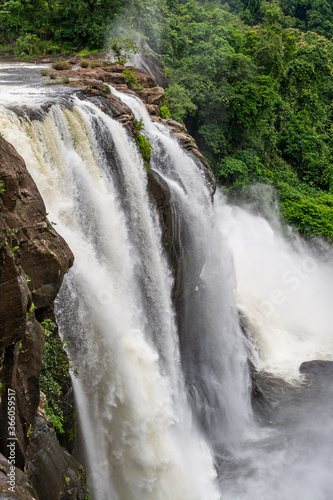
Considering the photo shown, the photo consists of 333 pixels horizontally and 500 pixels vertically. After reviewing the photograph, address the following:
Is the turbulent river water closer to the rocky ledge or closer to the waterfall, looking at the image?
the waterfall

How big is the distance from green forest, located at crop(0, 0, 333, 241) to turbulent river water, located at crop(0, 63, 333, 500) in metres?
6.73

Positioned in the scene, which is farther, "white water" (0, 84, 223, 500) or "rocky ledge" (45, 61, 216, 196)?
"rocky ledge" (45, 61, 216, 196)

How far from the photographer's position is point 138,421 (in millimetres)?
9094

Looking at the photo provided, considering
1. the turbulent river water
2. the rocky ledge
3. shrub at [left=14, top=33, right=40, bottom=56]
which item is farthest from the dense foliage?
the turbulent river water

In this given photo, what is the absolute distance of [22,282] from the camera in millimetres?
5582

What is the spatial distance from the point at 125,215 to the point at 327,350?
10.0m

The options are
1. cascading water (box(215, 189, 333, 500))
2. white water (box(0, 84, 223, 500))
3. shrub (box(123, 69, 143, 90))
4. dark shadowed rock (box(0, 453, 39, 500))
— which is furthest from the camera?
shrub (box(123, 69, 143, 90))

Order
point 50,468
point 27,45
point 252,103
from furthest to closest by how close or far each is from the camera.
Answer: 1. point 252,103
2. point 27,45
3. point 50,468

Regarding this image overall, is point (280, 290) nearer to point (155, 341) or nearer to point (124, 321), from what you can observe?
point (155, 341)

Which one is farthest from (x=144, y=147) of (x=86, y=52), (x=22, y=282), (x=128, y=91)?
(x=86, y=52)

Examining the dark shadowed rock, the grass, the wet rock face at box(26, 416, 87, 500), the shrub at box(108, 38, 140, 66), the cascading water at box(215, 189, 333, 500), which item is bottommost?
the cascading water at box(215, 189, 333, 500)

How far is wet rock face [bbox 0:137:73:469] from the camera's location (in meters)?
5.25

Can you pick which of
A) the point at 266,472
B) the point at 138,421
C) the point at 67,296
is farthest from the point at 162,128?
the point at 266,472

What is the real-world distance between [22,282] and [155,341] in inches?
226
